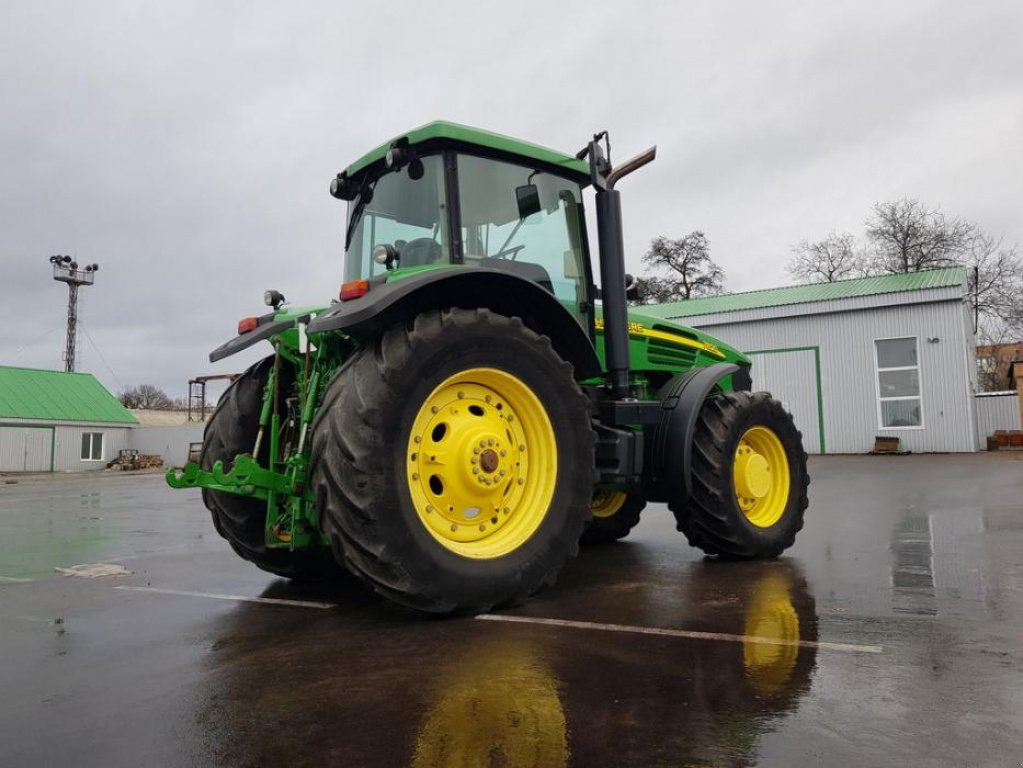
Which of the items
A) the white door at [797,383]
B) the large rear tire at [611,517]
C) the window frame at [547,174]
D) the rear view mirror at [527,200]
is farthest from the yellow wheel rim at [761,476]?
the white door at [797,383]

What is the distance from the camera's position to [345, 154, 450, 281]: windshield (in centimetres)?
453

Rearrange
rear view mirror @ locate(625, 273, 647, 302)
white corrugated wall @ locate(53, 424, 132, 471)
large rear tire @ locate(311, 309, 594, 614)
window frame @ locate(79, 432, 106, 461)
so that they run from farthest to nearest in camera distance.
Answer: window frame @ locate(79, 432, 106, 461) < white corrugated wall @ locate(53, 424, 132, 471) < rear view mirror @ locate(625, 273, 647, 302) < large rear tire @ locate(311, 309, 594, 614)

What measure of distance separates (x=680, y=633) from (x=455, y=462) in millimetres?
1394

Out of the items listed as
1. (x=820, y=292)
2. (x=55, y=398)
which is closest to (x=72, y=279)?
(x=55, y=398)

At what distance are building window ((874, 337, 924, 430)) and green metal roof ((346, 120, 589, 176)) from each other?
19362 millimetres

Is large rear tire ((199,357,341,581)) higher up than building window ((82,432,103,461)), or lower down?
lower down

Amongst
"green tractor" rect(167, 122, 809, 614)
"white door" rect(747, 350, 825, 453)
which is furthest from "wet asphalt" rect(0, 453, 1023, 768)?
"white door" rect(747, 350, 825, 453)

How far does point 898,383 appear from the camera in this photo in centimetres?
2162

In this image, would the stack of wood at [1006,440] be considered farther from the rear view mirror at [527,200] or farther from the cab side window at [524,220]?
the rear view mirror at [527,200]

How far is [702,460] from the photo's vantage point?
5.51 meters

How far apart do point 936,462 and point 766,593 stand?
1537 cm

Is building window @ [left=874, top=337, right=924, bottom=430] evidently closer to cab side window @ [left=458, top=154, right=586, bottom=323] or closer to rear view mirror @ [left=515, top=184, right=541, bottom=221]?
cab side window @ [left=458, top=154, right=586, bottom=323]

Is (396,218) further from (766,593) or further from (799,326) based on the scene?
(799,326)

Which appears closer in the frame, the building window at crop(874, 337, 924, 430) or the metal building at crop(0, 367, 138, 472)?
the building window at crop(874, 337, 924, 430)
